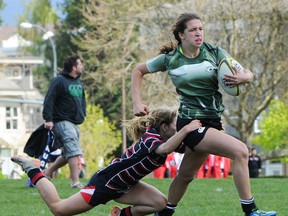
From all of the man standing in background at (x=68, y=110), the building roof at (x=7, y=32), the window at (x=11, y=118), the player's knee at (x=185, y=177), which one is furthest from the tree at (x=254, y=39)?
the building roof at (x=7, y=32)

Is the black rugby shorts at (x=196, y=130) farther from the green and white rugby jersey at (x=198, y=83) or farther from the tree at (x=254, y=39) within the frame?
the tree at (x=254, y=39)

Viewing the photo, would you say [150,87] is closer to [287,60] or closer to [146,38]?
[146,38]

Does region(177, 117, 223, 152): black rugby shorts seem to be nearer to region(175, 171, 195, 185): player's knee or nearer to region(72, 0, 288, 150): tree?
region(175, 171, 195, 185): player's knee

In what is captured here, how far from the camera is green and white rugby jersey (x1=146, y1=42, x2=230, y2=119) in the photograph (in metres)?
8.36

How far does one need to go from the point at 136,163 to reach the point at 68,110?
5.77 meters

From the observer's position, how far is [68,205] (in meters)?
8.54

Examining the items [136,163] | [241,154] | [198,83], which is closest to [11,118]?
[198,83]

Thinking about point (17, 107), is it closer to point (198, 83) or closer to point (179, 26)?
point (179, 26)

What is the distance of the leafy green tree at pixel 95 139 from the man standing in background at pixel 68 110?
35704 mm

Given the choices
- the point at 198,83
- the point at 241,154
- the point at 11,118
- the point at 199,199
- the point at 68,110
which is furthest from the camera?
the point at 11,118

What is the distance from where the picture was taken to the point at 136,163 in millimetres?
8172

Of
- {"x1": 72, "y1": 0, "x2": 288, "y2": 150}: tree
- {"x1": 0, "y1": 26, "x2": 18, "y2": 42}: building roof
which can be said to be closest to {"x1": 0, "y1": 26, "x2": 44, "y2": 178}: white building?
{"x1": 72, "y1": 0, "x2": 288, "y2": 150}: tree

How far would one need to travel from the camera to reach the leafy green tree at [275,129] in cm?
5241

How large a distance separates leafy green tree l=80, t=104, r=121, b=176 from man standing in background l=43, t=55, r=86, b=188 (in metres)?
35.7
